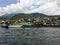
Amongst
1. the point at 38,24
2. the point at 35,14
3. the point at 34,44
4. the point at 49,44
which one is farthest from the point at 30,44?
the point at 35,14

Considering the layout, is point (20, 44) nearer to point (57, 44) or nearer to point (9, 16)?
point (57, 44)

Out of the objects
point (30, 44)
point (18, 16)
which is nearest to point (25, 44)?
point (30, 44)

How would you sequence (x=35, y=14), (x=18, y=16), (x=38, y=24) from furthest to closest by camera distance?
(x=35, y=14), (x=18, y=16), (x=38, y=24)

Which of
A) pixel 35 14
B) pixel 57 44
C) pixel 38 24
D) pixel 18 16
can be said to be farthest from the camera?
pixel 35 14

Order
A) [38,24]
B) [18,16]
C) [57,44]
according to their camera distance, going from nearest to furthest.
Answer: [57,44]
[38,24]
[18,16]

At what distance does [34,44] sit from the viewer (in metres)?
24.6

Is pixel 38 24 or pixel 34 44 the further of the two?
pixel 38 24

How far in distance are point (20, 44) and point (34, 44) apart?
4.89ft

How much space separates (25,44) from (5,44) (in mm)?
2147

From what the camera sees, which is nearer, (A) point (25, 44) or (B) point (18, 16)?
(A) point (25, 44)

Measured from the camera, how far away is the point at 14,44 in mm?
24578

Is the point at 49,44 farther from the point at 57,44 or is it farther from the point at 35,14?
the point at 35,14

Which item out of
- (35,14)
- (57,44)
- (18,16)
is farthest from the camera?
(35,14)

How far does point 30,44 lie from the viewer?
24.6 m
